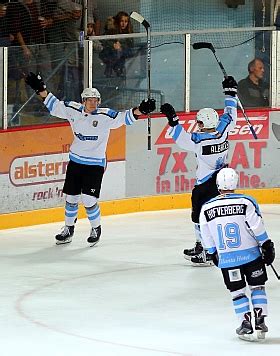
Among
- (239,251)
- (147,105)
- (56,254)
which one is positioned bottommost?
(56,254)

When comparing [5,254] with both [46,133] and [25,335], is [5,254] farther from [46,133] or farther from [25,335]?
[25,335]

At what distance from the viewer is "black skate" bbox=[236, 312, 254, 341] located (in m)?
7.18

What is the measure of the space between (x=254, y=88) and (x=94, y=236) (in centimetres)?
328

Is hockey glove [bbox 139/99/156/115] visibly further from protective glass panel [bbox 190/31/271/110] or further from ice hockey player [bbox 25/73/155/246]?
protective glass panel [bbox 190/31/271/110]

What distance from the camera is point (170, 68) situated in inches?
500

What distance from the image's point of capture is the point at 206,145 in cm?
957

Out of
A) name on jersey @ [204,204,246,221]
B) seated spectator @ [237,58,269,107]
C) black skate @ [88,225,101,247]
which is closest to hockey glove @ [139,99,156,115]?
black skate @ [88,225,101,247]

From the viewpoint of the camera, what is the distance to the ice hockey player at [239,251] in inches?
282

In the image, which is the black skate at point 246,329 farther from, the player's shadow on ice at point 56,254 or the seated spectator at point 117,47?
the seated spectator at point 117,47

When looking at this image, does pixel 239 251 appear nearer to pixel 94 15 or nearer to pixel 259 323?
pixel 259 323

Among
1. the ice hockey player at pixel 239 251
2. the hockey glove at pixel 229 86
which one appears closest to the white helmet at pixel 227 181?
the ice hockey player at pixel 239 251

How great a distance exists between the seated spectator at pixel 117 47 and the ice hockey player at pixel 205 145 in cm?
259

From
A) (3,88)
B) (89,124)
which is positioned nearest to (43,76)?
(3,88)

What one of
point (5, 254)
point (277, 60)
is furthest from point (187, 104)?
point (5, 254)
